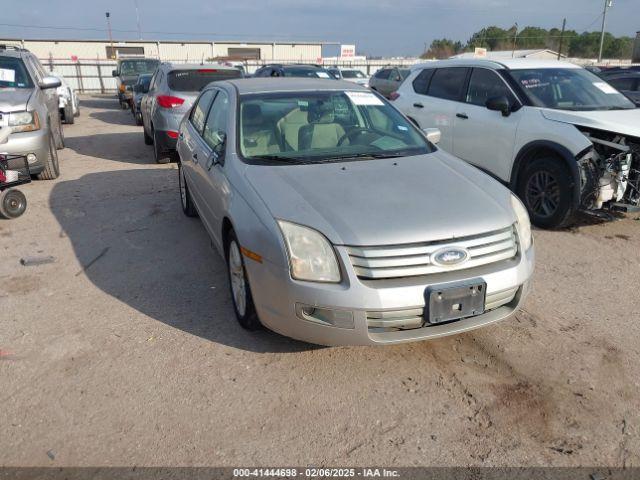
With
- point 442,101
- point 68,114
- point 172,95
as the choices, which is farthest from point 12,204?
point 68,114

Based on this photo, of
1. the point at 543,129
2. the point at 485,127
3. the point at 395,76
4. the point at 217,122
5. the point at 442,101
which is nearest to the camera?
the point at 217,122

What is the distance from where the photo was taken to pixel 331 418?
2705mm

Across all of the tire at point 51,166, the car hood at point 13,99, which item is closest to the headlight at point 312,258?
the car hood at point 13,99

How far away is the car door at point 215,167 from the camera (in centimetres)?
371

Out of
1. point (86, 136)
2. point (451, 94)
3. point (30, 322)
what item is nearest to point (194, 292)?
point (30, 322)

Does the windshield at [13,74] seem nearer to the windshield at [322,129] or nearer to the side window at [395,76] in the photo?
the windshield at [322,129]

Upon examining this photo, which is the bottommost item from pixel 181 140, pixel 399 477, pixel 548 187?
pixel 399 477

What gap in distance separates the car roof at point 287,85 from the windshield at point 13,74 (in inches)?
173

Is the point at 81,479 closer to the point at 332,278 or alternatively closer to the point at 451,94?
the point at 332,278

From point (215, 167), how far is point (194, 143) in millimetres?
1068

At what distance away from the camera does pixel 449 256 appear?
2.78m

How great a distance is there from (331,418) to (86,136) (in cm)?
1172

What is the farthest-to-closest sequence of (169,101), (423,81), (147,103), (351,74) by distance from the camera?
(351,74) < (147,103) < (169,101) < (423,81)

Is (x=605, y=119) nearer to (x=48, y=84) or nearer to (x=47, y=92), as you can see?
(x=48, y=84)
